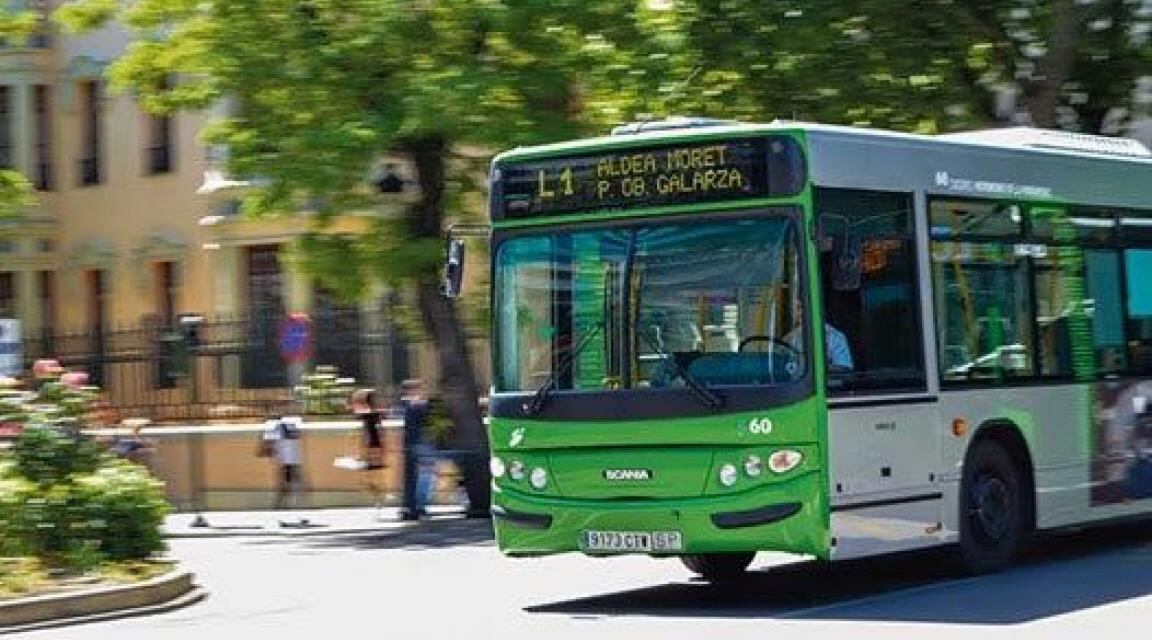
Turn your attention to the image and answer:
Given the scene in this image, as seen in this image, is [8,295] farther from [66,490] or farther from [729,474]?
[729,474]

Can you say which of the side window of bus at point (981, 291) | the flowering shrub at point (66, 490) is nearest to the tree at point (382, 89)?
the flowering shrub at point (66, 490)

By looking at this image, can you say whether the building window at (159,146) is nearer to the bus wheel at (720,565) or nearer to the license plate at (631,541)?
the bus wheel at (720,565)

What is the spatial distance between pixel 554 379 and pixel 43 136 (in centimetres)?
3448

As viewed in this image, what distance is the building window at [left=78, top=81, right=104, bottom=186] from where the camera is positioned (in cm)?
4672

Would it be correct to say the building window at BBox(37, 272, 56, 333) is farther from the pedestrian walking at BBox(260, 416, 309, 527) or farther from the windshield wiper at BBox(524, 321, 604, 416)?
the windshield wiper at BBox(524, 321, 604, 416)

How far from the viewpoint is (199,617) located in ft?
55.0

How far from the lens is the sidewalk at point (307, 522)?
2880 centimetres

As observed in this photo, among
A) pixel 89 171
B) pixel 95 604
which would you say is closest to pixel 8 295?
pixel 89 171

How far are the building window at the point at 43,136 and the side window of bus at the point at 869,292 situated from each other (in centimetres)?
3452

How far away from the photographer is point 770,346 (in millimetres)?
14273

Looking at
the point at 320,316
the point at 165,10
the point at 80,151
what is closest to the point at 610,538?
the point at 165,10

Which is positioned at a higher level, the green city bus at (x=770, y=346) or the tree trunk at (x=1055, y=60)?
the tree trunk at (x=1055, y=60)

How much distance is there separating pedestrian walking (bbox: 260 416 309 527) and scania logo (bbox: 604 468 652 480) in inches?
695

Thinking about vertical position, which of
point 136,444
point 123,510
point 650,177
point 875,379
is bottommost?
point 123,510
